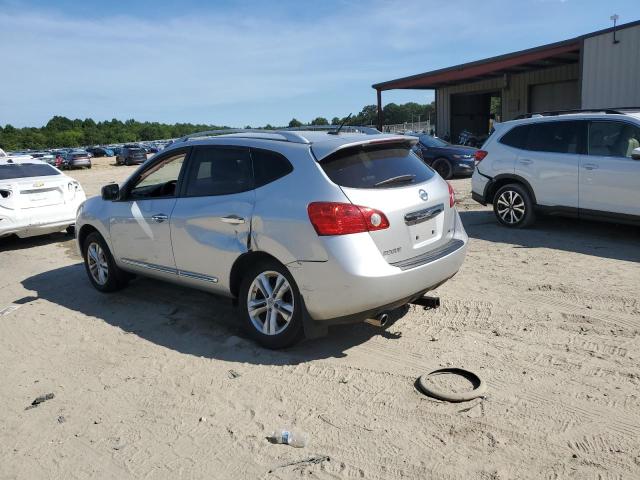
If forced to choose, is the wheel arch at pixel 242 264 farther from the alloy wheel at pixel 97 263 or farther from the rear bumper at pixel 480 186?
the rear bumper at pixel 480 186

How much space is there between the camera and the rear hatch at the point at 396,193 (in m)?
4.12

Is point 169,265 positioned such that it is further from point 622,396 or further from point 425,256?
point 622,396

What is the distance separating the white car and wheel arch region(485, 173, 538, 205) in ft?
23.1

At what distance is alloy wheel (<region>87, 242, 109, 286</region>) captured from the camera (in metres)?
6.30

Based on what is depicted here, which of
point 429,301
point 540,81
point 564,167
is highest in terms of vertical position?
point 540,81

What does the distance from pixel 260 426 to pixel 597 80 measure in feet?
58.2

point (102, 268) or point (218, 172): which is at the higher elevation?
point (218, 172)

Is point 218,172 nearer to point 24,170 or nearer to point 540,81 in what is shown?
point 24,170

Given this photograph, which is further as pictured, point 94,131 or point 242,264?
point 94,131

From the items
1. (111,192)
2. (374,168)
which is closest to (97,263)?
(111,192)

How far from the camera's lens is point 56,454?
326cm

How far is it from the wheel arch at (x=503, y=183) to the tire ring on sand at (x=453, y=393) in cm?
523

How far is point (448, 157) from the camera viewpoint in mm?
17266

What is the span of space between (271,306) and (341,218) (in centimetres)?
98
